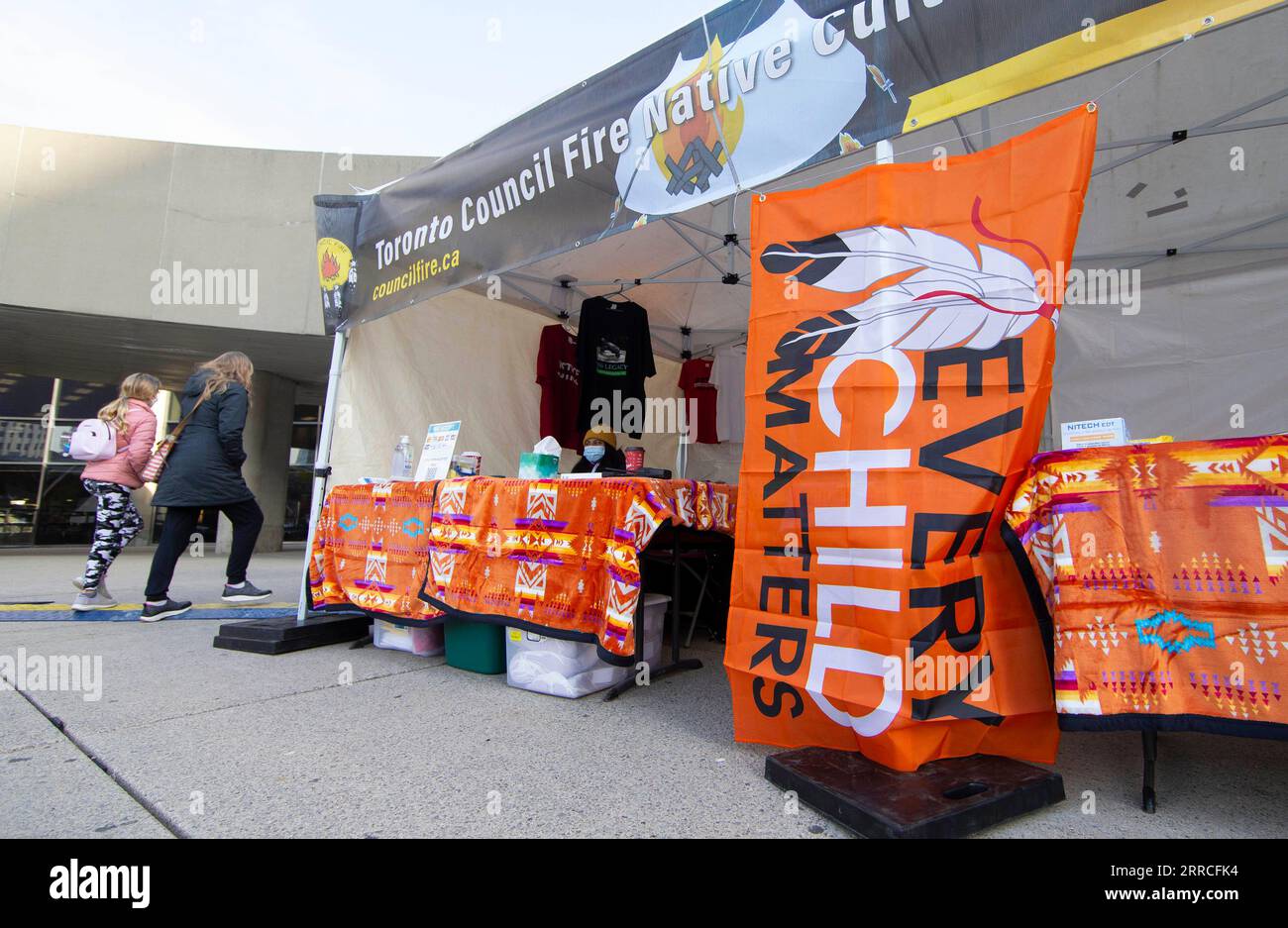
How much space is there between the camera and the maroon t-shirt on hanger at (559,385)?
464 cm

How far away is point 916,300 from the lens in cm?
171

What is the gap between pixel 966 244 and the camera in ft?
5.61

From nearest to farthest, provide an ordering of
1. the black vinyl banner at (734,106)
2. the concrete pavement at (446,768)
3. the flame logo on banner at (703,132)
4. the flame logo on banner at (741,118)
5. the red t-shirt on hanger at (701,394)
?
1. the concrete pavement at (446,768)
2. the black vinyl banner at (734,106)
3. the flame logo on banner at (741,118)
4. the flame logo on banner at (703,132)
5. the red t-shirt on hanger at (701,394)

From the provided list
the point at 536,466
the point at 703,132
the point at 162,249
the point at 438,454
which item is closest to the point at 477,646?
the point at 536,466

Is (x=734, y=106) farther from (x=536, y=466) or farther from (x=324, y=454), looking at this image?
(x=324, y=454)

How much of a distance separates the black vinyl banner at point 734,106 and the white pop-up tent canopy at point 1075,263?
0.02 m

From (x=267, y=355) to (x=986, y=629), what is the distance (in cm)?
1067

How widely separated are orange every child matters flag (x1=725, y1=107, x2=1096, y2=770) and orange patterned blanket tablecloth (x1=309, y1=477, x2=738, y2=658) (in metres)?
0.54

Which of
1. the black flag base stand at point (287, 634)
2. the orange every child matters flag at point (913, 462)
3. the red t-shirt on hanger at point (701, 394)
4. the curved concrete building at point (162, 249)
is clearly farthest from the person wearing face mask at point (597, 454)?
the curved concrete building at point (162, 249)

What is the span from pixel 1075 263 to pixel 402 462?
4.49m

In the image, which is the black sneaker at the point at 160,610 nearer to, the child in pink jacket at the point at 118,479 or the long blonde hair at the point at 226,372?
the child in pink jacket at the point at 118,479

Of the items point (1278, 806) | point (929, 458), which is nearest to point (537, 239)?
point (929, 458)
